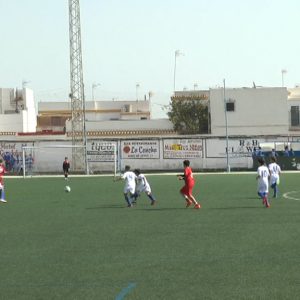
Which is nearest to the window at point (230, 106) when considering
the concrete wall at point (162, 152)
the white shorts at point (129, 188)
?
the concrete wall at point (162, 152)

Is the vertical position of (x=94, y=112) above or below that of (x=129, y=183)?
above

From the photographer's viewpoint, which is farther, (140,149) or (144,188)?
(140,149)

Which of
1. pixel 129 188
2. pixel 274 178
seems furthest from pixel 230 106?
pixel 129 188

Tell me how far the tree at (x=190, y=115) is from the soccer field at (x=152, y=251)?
191ft

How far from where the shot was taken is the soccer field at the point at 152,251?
977cm

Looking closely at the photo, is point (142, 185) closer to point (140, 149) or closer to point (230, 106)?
point (140, 149)

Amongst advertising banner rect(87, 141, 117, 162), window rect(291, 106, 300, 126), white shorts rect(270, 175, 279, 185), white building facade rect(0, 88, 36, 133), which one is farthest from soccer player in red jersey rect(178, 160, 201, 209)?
white building facade rect(0, 88, 36, 133)

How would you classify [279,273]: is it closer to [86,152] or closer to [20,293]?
[20,293]

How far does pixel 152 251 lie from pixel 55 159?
4738 cm

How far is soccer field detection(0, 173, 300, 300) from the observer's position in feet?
32.0

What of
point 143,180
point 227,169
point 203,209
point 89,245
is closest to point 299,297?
point 89,245

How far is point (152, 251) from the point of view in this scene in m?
13.2

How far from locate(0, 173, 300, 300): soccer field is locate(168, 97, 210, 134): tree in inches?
2290

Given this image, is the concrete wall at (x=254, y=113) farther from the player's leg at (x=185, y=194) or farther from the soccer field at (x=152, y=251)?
the player's leg at (x=185, y=194)
